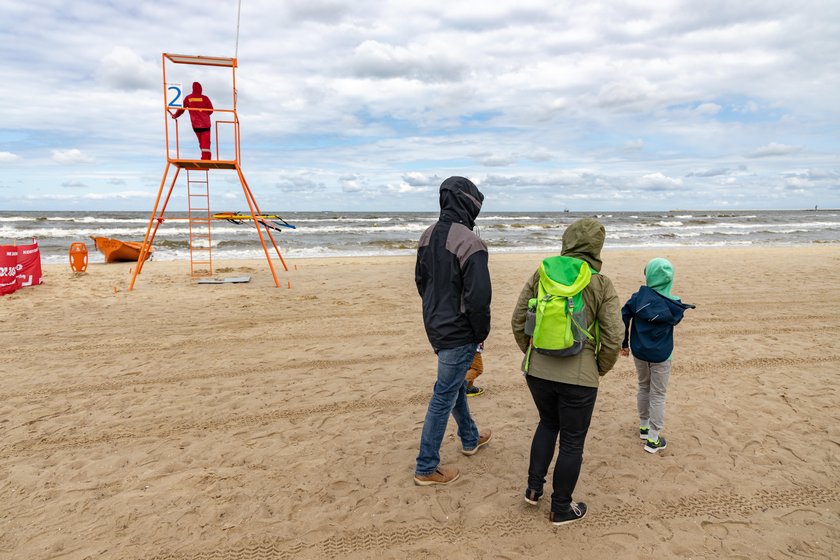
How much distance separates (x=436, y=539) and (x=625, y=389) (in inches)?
115

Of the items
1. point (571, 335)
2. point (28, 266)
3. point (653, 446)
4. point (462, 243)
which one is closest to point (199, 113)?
point (28, 266)

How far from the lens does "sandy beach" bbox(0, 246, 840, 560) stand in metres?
2.86

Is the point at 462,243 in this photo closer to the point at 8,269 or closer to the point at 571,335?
the point at 571,335

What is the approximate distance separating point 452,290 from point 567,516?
1.47 metres

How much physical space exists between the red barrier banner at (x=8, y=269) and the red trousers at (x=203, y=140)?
Result: 4175 mm

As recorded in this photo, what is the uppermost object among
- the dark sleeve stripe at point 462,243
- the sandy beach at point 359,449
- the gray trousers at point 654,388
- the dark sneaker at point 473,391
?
the dark sleeve stripe at point 462,243

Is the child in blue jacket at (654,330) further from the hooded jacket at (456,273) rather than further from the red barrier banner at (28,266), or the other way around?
the red barrier banner at (28,266)

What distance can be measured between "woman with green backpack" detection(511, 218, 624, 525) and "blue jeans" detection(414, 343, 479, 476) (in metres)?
0.43

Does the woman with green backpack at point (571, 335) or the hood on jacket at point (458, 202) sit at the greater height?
the hood on jacket at point (458, 202)

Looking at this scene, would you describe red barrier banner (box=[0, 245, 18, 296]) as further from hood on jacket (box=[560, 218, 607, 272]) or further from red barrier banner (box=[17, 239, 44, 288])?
hood on jacket (box=[560, 218, 607, 272])

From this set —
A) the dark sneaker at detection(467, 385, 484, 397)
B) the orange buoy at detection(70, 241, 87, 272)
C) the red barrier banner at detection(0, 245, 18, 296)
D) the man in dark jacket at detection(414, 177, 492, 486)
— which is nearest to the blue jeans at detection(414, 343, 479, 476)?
Answer: the man in dark jacket at detection(414, 177, 492, 486)

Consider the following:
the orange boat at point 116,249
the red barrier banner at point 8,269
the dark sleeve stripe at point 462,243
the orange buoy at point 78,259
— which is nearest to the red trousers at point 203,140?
the red barrier banner at point 8,269

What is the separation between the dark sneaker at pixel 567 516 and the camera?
2.94 meters

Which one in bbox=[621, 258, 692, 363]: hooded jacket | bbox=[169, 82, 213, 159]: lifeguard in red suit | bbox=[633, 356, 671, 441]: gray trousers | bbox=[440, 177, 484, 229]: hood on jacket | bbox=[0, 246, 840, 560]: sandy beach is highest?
bbox=[169, 82, 213, 159]: lifeguard in red suit
